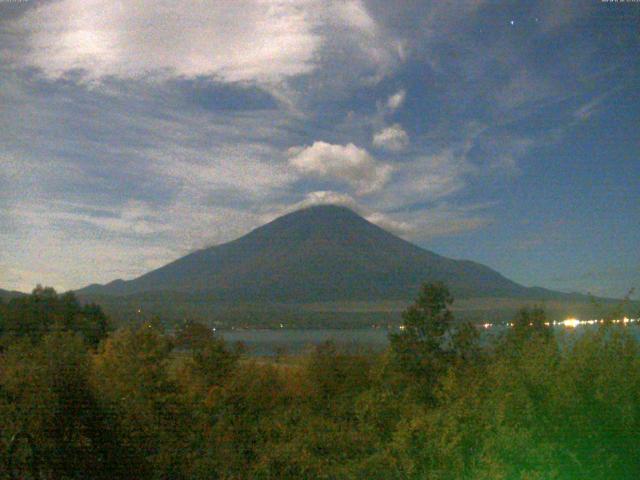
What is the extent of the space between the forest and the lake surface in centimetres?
38

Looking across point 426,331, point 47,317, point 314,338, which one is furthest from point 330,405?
point 314,338

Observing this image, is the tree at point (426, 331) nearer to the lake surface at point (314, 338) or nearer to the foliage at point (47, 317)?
the lake surface at point (314, 338)

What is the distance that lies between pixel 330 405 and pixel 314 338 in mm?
13121

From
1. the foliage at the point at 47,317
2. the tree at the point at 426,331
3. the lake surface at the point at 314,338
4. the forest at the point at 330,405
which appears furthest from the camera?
the foliage at the point at 47,317

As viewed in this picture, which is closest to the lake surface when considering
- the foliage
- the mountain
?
the foliage

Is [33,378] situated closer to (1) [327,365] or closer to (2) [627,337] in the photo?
(2) [627,337]

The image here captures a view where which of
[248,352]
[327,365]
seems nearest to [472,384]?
[327,365]

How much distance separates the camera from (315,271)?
243ft

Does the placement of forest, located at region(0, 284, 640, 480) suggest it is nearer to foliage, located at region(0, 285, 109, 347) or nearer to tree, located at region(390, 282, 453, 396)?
tree, located at region(390, 282, 453, 396)

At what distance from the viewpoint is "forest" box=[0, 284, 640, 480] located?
7617mm

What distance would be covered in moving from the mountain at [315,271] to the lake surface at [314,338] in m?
11.0

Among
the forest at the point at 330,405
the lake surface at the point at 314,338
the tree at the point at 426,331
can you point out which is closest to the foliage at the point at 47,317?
the forest at the point at 330,405

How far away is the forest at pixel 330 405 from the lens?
300 inches

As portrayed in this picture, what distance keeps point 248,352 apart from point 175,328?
2662 millimetres
